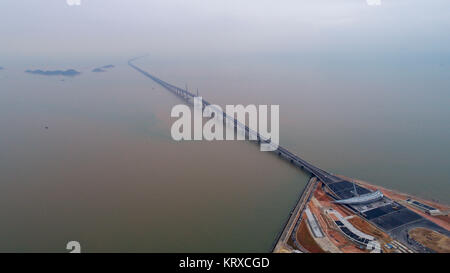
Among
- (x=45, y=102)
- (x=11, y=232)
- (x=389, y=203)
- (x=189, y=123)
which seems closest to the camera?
(x=11, y=232)

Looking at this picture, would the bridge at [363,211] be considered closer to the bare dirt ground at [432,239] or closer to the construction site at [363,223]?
the construction site at [363,223]

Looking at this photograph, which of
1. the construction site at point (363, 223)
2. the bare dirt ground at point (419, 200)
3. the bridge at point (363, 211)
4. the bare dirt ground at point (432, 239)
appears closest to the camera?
the bare dirt ground at point (432, 239)

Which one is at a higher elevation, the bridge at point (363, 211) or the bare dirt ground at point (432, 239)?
the bridge at point (363, 211)

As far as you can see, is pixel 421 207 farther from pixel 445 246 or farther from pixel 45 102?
pixel 45 102

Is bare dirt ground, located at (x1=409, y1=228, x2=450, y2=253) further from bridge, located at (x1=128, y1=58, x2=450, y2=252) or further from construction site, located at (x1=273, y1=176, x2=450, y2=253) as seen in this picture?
bridge, located at (x1=128, y1=58, x2=450, y2=252)

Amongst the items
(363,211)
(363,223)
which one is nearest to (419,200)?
(363,211)

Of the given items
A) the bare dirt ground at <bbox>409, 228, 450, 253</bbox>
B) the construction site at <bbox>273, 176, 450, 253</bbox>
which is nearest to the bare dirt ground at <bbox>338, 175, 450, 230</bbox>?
the construction site at <bbox>273, 176, 450, 253</bbox>

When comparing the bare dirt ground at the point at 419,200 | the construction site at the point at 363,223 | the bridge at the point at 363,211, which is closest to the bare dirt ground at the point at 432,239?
the construction site at the point at 363,223

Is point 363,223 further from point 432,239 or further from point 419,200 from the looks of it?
point 419,200

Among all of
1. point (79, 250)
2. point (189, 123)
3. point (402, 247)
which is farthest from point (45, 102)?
point (402, 247)
